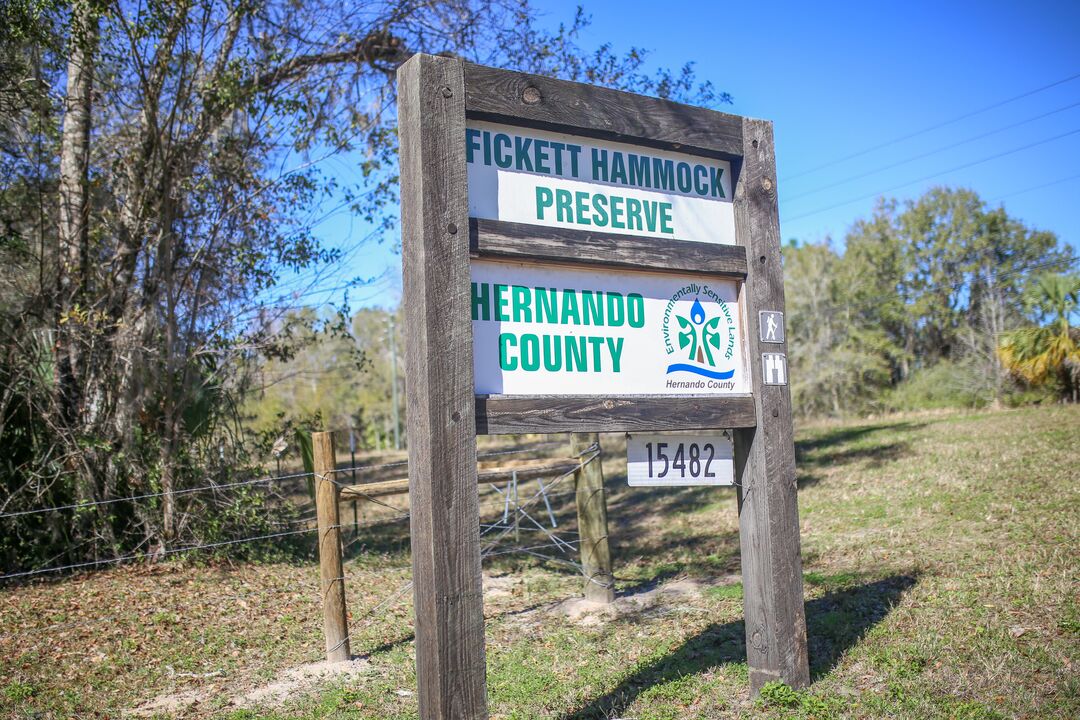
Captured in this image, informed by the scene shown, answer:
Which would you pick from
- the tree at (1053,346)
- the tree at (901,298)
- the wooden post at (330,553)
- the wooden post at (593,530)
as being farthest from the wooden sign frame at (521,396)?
the tree at (901,298)

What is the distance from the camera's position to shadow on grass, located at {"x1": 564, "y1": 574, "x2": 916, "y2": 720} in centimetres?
498

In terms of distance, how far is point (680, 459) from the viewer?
4.66m

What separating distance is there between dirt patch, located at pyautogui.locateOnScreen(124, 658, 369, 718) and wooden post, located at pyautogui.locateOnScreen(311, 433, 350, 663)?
17 cm

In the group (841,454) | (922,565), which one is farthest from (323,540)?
(841,454)

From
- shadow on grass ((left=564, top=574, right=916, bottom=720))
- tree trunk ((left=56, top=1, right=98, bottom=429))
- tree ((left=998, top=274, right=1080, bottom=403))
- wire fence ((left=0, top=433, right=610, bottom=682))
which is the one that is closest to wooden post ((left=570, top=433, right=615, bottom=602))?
wire fence ((left=0, top=433, right=610, bottom=682))

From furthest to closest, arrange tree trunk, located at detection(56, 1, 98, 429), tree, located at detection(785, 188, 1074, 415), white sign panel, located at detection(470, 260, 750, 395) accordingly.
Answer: tree, located at detection(785, 188, 1074, 415), tree trunk, located at detection(56, 1, 98, 429), white sign panel, located at detection(470, 260, 750, 395)

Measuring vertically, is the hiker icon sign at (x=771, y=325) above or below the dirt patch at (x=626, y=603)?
above

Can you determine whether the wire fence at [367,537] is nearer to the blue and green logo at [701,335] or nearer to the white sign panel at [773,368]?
the blue and green logo at [701,335]

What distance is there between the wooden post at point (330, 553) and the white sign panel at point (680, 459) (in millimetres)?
2985

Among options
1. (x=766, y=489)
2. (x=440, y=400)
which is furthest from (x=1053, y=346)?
(x=440, y=400)

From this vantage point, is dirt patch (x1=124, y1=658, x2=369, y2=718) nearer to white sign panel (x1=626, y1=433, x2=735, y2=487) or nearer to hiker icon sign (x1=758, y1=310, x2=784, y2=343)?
white sign panel (x1=626, y1=433, x2=735, y2=487)

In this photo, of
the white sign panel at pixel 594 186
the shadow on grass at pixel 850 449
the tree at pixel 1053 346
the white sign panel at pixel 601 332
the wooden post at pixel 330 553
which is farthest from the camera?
the tree at pixel 1053 346

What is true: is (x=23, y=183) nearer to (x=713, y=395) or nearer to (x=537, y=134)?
(x=537, y=134)

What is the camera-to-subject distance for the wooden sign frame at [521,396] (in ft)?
11.9
